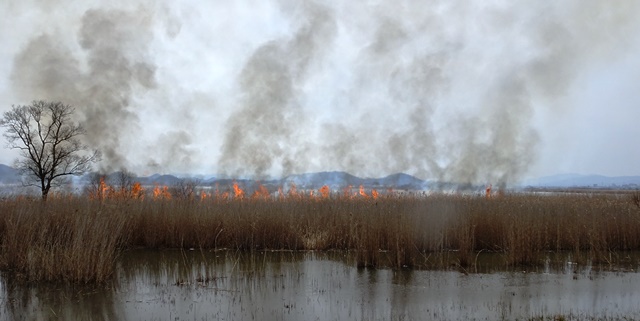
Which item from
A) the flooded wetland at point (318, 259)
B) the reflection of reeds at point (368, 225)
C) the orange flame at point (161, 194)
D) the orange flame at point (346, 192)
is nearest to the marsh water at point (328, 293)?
the flooded wetland at point (318, 259)

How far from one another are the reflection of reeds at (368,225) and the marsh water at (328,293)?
800mm

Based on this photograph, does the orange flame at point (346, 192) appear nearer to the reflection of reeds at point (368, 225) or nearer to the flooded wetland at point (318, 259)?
the flooded wetland at point (318, 259)

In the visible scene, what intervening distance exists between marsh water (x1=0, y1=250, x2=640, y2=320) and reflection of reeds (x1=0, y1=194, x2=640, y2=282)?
800 mm

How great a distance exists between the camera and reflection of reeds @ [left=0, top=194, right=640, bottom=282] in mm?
10344

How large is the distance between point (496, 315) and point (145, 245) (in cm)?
983

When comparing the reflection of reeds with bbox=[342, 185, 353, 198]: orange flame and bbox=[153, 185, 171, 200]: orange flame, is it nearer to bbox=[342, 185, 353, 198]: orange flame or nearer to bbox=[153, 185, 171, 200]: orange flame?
bbox=[153, 185, 171, 200]: orange flame

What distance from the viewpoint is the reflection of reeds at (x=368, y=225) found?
1034 centimetres

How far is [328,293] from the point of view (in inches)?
296

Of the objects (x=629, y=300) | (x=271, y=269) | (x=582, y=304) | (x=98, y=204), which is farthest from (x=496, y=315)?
(x=98, y=204)

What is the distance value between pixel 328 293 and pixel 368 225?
11.1 feet

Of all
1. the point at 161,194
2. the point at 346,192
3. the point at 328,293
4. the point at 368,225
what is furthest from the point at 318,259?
the point at 161,194

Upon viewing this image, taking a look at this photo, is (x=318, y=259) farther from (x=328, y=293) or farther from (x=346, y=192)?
(x=346, y=192)

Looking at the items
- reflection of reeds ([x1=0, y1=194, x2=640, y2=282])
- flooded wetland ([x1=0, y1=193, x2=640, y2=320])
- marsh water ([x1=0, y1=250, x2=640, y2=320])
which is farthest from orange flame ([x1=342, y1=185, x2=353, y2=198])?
marsh water ([x1=0, y1=250, x2=640, y2=320])

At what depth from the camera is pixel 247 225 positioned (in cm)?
1249
